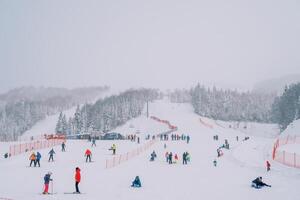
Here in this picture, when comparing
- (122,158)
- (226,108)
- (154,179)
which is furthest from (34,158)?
(226,108)

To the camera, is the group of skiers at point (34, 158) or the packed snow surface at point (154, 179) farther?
the group of skiers at point (34, 158)

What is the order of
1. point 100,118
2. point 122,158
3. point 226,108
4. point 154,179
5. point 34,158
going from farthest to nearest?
point 226,108 < point 100,118 < point 122,158 < point 34,158 < point 154,179

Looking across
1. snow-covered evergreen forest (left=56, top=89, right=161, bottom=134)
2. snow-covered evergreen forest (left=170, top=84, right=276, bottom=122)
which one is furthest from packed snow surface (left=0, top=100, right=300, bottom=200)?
snow-covered evergreen forest (left=170, top=84, right=276, bottom=122)

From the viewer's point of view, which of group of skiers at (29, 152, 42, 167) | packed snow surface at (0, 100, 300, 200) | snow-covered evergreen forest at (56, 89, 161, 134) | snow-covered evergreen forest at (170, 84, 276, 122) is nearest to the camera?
packed snow surface at (0, 100, 300, 200)

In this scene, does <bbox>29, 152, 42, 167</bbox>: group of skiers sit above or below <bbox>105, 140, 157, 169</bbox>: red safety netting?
above

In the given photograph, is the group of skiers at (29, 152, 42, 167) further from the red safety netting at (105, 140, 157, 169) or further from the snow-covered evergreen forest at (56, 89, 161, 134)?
the snow-covered evergreen forest at (56, 89, 161, 134)

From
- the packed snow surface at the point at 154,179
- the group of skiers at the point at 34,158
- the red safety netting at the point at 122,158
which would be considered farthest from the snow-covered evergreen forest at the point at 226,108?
the group of skiers at the point at 34,158

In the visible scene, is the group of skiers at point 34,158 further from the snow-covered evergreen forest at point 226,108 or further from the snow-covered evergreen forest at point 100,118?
the snow-covered evergreen forest at point 226,108

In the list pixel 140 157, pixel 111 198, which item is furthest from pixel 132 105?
pixel 111 198

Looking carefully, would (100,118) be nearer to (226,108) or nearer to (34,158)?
(226,108)

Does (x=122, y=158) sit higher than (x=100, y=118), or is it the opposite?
(x=100, y=118)

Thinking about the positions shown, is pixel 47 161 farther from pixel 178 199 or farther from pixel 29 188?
pixel 178 199

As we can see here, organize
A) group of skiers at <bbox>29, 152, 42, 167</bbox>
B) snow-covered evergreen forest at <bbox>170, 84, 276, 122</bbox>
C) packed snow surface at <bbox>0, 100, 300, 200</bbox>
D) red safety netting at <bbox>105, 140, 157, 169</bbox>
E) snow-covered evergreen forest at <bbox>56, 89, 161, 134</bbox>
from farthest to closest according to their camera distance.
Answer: snow-covered evergreen forest at <bbox>170, 84, 276, 122</bbox> → snow-covered evergreen forest at <bbox>56, 89, 161, 134</bbox> → red safety netting at <bbox>105, 140, 157, 169</bbox> → group of skiers at <bbox>29, 152, 42, 167</bbox> → packed snow surface at <bbox>0, 100, 300, 200</bbox>

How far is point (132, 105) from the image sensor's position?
6752 inches
